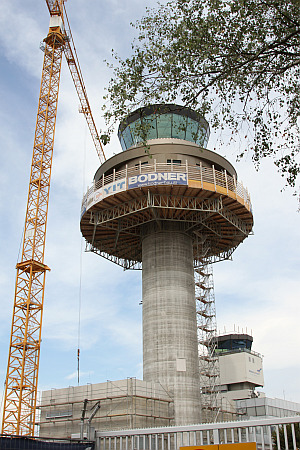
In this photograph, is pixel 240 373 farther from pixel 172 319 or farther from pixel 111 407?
pixel 111 407

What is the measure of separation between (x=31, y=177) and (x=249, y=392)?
41.3m

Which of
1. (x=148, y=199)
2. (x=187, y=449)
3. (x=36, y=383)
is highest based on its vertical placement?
(x=148, y=199)

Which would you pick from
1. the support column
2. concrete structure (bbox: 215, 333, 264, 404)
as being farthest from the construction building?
concrete structure (bbox: 215, 333, 264, 404)

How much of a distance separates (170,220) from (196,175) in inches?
195

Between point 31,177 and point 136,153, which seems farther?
point 31,177

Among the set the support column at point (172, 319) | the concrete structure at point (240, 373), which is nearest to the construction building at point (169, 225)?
the support column at point (172, 319)

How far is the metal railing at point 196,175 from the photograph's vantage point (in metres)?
41.0

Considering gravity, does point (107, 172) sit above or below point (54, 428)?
above

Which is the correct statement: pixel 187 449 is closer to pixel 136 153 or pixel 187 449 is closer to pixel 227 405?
pixel 136 153

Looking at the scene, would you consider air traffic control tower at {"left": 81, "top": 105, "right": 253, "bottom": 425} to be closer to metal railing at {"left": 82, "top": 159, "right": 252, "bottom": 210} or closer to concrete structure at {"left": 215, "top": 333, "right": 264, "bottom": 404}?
metal railing at {"left": 82, "top": 159, "right": 252, "bottom": 210}

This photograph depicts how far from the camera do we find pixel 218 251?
52094 mm

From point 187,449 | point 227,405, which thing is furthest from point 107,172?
point 187,449

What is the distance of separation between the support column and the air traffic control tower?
0.08 meters

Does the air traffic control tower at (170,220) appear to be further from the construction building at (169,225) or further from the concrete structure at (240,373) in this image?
the concrete structure at (240,373)
